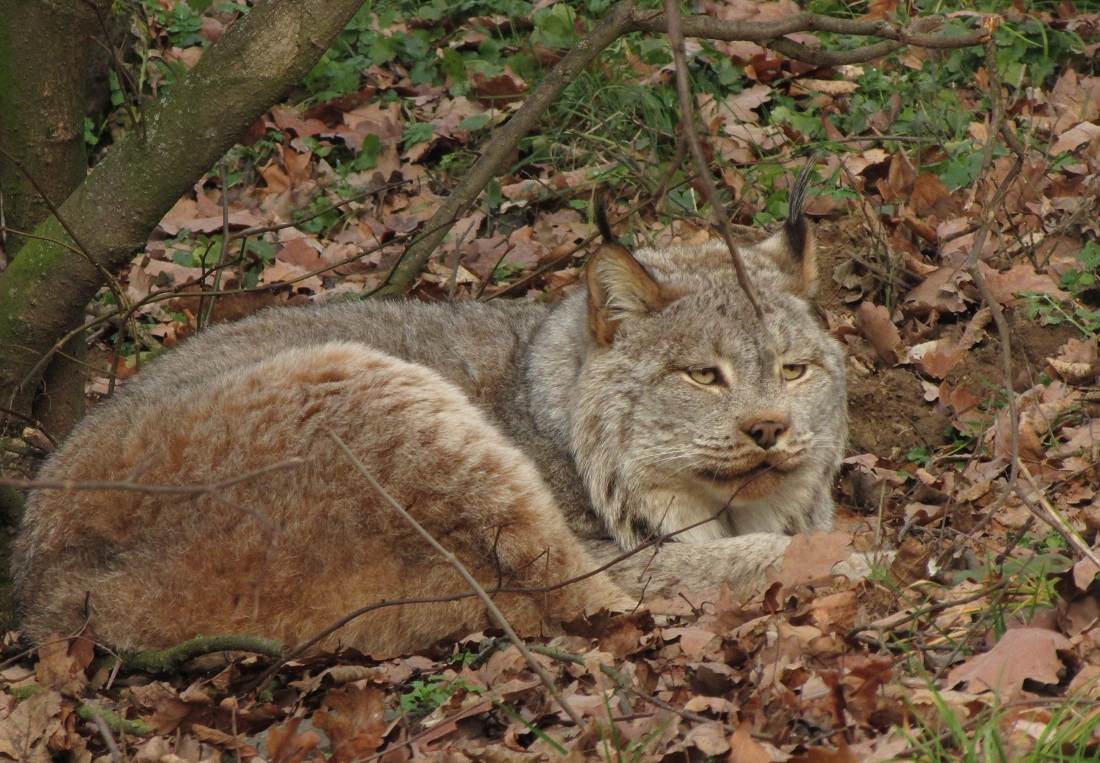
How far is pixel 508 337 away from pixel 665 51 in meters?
3.50

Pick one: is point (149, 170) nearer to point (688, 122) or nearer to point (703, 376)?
point (703, 376)

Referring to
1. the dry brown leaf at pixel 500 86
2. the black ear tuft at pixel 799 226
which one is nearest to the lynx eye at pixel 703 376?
the black ear tuft at pixel 799 226

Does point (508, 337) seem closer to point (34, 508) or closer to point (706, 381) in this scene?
point (706, 381)

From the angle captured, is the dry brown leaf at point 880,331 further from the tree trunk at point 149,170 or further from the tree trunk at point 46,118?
the tree trunk at point 46,118

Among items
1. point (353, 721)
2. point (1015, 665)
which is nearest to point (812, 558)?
point (1015, 665)

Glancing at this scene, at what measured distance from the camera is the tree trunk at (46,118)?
5000 millimetres

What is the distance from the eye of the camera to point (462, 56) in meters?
9.06

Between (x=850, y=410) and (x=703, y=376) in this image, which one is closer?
(x=703, y=376)

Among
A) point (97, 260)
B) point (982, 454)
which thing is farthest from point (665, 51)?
point (97, 260)

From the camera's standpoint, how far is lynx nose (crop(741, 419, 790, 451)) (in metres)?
4.70

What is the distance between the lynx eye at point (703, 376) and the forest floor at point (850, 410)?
0.77m

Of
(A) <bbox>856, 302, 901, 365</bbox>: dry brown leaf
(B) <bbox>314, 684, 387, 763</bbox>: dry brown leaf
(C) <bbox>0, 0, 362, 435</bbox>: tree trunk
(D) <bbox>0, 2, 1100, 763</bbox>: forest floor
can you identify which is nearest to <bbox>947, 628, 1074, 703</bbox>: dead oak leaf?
(D) <bbox>0, 2, 1100, 763</bbox>: forest floor

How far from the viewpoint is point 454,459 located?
4.27 m

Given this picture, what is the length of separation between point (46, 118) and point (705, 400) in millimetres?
3108
